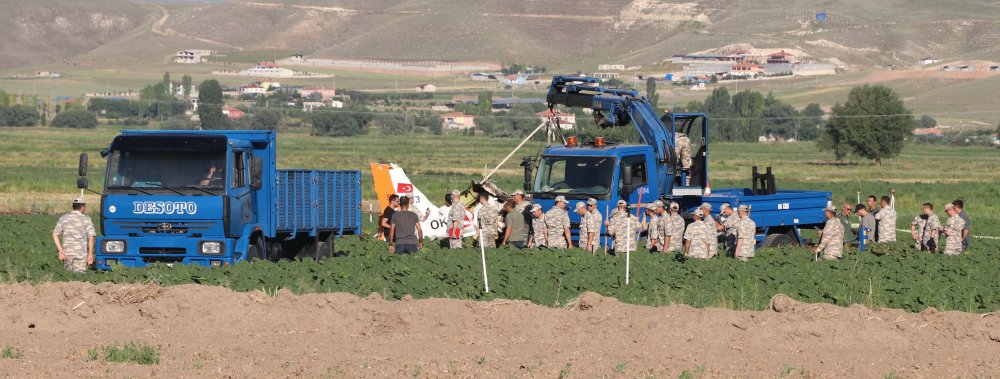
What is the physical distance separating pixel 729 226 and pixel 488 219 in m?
4.32

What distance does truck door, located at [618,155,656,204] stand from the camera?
27.0 metres

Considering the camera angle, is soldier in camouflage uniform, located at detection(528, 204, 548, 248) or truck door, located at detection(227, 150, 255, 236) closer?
truck door, located at detection(227, 150, 255, 236)

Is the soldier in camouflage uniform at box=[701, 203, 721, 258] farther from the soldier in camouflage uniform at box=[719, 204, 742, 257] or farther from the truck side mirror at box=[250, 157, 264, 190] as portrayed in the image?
the truck side mirror at box=[250, 157, 264, 190]

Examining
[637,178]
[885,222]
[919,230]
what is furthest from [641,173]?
[919,230]

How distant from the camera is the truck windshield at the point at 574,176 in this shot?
27.0 m

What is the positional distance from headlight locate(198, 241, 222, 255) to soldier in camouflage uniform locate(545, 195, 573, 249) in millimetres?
6047

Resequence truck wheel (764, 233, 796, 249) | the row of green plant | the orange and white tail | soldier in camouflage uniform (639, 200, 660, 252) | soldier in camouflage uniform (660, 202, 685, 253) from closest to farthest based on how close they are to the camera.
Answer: the row of green plant, soldier in camouflage uniform (660, 202, 685, 253), soldier in camouflage uniform (639, 200, 660, 252), truck wheel (764, 233, 796, 249), the orange and white tail

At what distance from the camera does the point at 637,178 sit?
27.7 meters

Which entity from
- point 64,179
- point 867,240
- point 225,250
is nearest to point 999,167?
point 64,179

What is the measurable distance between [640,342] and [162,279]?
23.9ft

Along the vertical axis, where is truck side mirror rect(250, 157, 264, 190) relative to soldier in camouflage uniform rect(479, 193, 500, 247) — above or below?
above

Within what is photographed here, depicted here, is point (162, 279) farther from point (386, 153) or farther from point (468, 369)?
point (386, 153)

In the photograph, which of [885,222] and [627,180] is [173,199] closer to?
[627,180]

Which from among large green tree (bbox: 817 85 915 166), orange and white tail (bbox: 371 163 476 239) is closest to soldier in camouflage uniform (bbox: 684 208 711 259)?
orange and white tail (bbox: 371 163 476 239)
